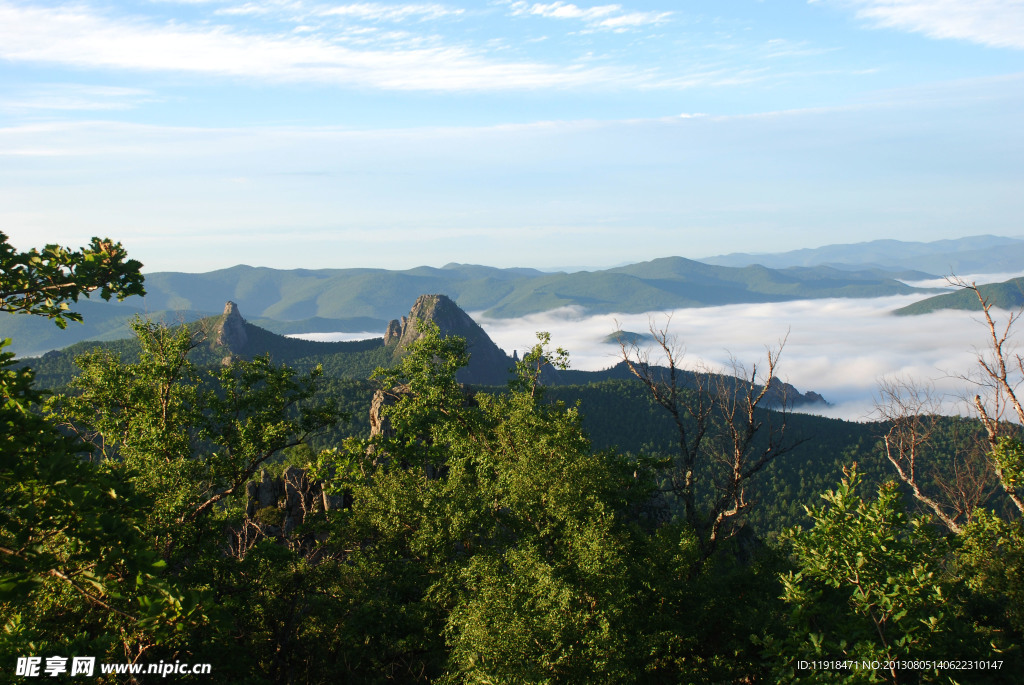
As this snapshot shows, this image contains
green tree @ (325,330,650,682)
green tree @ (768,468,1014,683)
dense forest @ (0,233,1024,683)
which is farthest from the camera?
green tree @ (325,330,650,682)

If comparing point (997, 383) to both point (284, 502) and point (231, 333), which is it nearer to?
point (284, 502)

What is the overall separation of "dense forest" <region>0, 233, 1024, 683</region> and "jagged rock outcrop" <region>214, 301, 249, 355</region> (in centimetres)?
17250

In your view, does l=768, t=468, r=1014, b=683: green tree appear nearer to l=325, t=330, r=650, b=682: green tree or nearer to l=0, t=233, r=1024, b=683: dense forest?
l=0, t=233, r=1024, b=683: dense forest

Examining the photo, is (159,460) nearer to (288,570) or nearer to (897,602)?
(288,570)

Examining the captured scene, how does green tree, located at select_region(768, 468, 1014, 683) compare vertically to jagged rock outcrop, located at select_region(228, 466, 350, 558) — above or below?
above

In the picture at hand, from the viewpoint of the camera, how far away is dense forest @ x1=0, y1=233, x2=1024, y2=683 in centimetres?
1002

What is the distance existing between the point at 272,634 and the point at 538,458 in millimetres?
10579

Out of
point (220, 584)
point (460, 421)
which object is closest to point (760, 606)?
point (460, 421)

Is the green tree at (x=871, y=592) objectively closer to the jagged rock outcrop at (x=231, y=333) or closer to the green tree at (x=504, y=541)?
the green tree at (x=504, y=541)

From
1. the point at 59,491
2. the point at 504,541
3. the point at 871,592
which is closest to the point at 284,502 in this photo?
the point at 504,541

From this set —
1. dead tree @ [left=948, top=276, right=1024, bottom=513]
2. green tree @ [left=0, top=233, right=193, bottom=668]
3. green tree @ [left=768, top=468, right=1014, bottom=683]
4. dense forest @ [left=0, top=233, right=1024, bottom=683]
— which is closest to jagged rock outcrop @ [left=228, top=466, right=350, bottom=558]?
dense forest @ [left=0, top=233, right=1024, bottom=683]

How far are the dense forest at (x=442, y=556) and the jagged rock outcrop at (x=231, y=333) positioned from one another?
566 ft

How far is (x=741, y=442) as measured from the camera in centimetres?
2667

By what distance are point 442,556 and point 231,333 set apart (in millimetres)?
190851
